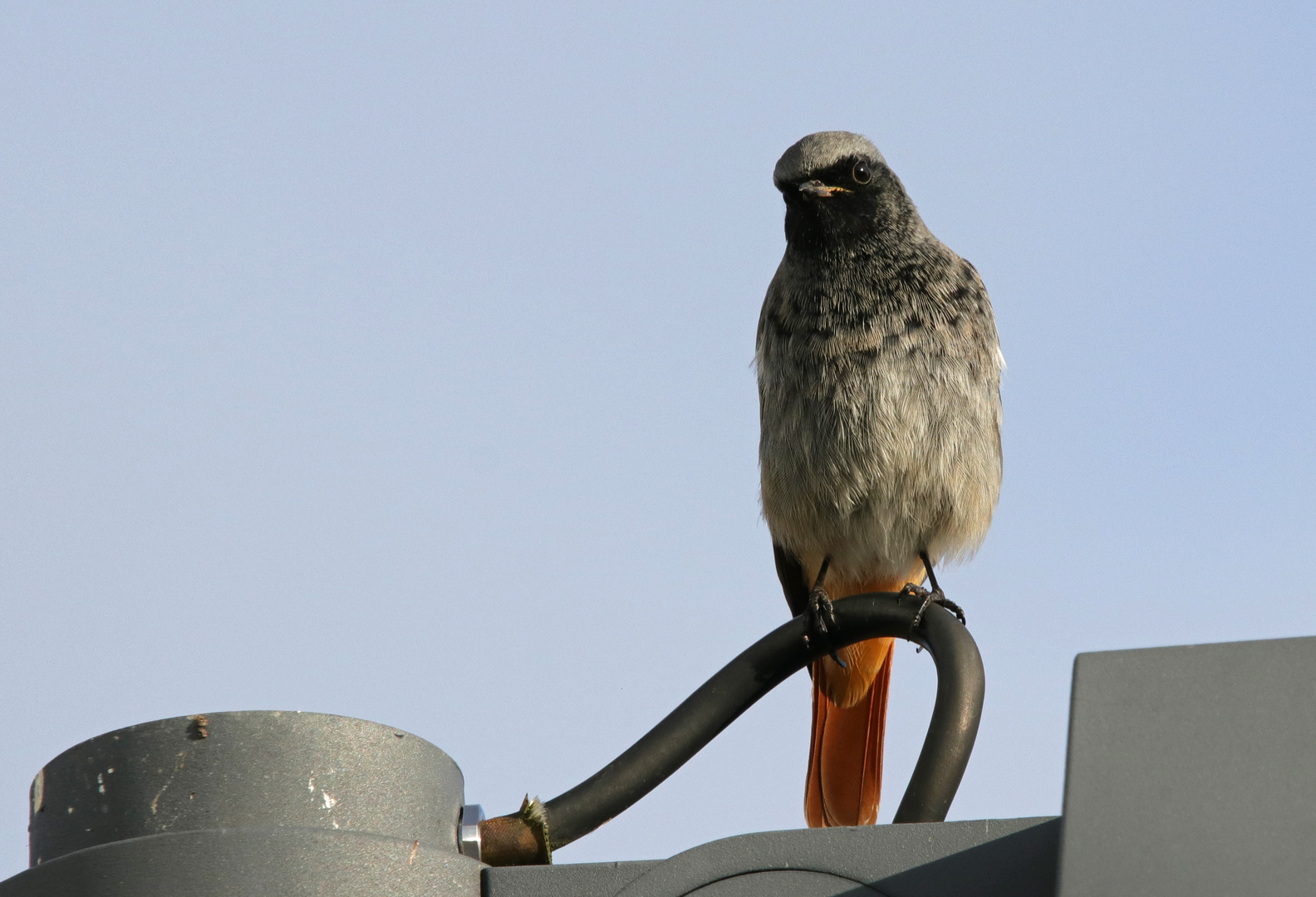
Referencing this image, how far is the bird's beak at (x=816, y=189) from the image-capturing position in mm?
5445

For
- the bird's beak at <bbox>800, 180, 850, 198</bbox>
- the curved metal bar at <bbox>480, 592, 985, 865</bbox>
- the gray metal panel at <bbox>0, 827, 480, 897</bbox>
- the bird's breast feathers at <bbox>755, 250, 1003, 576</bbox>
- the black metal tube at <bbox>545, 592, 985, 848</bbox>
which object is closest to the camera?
the gray metal panel at <bbox>0, 827, 480, 897</bbox>

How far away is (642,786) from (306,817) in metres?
0.80

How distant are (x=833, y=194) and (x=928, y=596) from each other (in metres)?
1.93

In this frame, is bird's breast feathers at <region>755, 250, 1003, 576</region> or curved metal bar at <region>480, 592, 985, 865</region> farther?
bird's breast feathers at <region>755, 250, 1003, 576</region>

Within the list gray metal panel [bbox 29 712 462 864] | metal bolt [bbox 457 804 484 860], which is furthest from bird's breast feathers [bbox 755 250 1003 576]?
gray metal panel [bbox 29 712 462 864]

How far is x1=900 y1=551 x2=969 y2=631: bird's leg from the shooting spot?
309 centimetres

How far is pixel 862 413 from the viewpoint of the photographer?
507cm

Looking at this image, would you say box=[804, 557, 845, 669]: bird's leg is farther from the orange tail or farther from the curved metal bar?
the orange tail

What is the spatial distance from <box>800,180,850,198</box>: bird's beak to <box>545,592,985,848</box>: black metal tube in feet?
8.65

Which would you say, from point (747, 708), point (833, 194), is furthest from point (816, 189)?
point (747, 708)

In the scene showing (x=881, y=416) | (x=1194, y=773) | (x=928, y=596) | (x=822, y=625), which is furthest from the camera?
(x=881, y=416)

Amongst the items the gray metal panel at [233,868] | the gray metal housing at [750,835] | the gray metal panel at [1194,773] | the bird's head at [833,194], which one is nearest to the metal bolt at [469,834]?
the gray metal housing at [750,835]

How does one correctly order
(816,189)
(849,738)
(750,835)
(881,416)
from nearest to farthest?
(750,835), (881,416), (849,738), (816,189)

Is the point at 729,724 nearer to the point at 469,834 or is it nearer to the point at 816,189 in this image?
the point at 469,834
